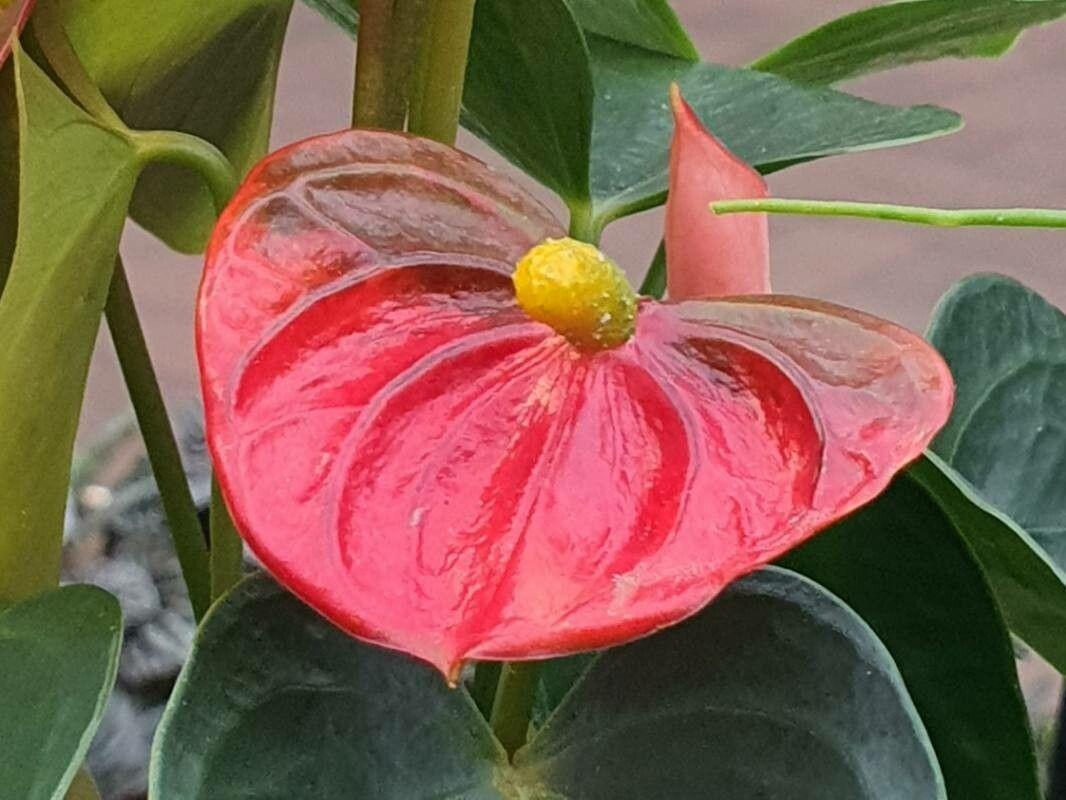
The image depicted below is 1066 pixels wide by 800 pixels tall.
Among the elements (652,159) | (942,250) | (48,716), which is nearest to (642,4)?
(652,159)

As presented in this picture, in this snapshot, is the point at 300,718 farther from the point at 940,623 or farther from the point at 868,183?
the point at 868,183

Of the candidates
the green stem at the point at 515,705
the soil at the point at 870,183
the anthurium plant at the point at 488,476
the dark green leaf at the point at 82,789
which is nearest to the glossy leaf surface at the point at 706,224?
the anthurium plant at the point at 488,476

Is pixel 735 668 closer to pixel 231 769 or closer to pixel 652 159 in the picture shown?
pixel 231 769

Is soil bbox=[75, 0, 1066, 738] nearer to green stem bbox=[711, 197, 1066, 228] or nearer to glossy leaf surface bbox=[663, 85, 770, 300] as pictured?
glossy leaf surface bbox=[663, 85, 770, 300]

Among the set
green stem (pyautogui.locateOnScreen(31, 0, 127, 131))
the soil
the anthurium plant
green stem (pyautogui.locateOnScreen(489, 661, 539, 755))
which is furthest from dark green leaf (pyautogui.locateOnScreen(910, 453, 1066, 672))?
the soil


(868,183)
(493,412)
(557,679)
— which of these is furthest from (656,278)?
(868,183)

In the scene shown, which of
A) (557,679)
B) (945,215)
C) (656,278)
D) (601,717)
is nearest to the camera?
(945,215)
